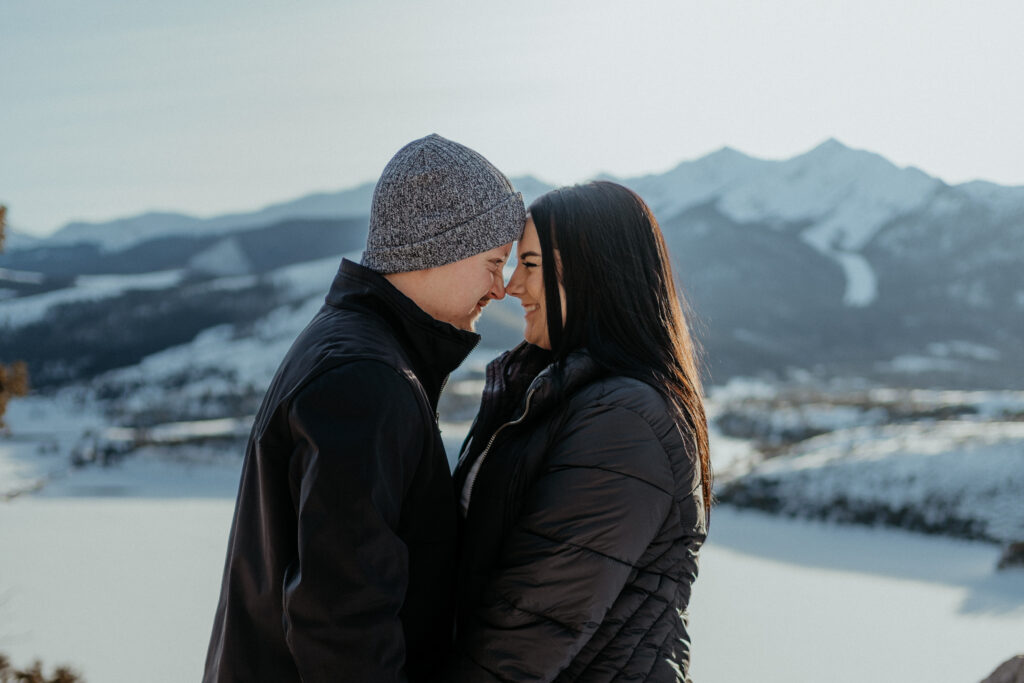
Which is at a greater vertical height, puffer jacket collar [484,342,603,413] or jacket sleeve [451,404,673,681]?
puffer jacket collar [484,342,603,413]

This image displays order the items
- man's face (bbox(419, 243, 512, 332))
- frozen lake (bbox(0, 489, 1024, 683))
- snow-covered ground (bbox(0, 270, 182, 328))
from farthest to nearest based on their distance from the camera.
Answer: snow-covered ground (bbox(0, 270, 182, 328)), frozen lake (bbox(0, 489, 1024, 683)), man's face (bbox(419, 243, 512, 332))

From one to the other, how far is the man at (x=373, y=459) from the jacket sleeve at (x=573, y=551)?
13 centimetres

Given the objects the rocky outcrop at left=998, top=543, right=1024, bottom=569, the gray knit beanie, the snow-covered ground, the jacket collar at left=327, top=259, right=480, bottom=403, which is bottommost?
the rocky outcrop at left=998, top=543, right=1024, bottom=569

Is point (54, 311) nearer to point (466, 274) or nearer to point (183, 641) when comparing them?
point (183, 641)

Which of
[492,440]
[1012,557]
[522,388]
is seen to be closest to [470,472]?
[492,440]

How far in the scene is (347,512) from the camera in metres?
1.55

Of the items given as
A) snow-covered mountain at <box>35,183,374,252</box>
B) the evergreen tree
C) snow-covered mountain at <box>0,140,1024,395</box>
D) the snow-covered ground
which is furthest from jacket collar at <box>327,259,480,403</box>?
snow-covered mountain at <box>35,183,374,252</box>

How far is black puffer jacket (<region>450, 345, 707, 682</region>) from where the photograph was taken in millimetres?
1855

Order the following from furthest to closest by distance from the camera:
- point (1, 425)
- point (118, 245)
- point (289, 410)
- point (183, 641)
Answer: point (118, 245) → point (183, 641) → point (1, 425) → point (289, 410)

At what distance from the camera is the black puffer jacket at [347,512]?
1557 millimetres

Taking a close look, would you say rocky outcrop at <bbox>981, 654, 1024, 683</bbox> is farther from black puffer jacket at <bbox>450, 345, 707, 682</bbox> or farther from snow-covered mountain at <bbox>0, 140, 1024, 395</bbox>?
snow-covered mountain at <bbox>0, 140, 1024, 395</bbox>

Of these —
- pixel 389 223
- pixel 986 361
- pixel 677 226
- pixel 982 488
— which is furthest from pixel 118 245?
pixel 389 223

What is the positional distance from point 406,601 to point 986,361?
191 ft

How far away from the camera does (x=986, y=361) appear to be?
5275 centimetres
